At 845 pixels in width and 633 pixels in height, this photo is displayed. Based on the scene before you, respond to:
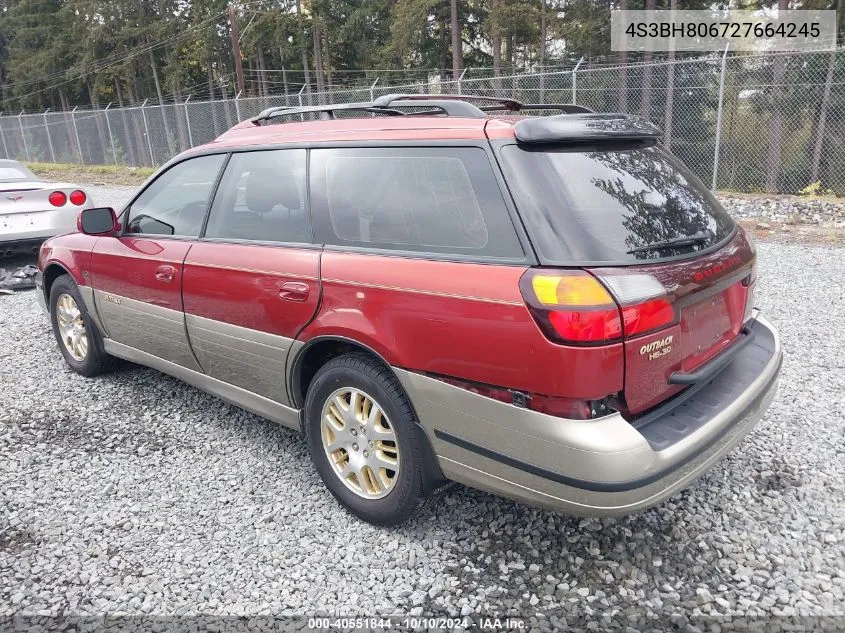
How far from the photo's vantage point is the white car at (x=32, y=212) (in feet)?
23.8

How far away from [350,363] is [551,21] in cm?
2647

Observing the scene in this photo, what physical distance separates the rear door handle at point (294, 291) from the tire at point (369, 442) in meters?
0.33

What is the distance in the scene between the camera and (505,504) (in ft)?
9.46

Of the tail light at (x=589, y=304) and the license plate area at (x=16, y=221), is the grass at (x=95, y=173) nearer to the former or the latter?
the license plate area at (x=16, y=221)

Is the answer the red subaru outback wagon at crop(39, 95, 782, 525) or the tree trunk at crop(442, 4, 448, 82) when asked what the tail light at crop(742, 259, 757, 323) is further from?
the tree trunk at crop(442, 4, 448, 82)

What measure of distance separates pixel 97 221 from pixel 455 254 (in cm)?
270

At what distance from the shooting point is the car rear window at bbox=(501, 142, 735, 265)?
7.00 feet

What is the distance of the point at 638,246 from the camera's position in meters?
2.22

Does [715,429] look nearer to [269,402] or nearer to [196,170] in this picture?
[269,402]

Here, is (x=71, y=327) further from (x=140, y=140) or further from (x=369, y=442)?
(x=140, y=140)

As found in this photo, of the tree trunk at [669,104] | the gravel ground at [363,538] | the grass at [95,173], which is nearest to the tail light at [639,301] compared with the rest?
the gravel ground at [363,538]

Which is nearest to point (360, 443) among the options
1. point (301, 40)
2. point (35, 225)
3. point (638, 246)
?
point (638, 246)

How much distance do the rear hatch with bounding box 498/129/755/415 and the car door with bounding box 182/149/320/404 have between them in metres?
1.08

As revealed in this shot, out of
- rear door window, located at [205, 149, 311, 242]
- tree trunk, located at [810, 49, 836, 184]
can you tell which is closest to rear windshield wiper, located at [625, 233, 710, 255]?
rear door window, located at [205, 149, 311, 242]
